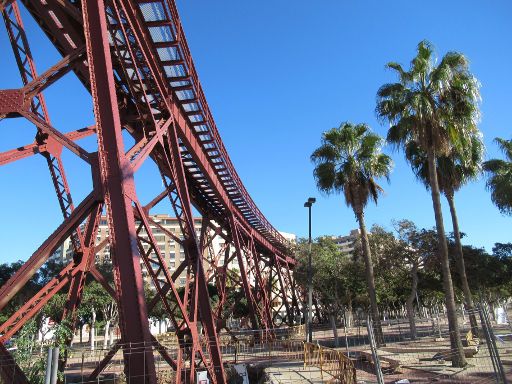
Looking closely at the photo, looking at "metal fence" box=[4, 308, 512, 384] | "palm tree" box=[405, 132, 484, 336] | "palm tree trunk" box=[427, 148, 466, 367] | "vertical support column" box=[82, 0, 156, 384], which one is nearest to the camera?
"vertical support column" box=[82, 0, 156, 384]

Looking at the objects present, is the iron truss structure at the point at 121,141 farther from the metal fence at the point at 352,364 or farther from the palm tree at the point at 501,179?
the palm tree at the point at 501,179

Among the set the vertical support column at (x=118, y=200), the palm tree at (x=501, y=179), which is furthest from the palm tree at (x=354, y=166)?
the vertical support column at (x=118, y=200)

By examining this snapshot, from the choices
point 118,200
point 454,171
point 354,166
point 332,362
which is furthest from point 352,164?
point 118,200

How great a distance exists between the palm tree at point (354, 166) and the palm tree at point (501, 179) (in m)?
6.32

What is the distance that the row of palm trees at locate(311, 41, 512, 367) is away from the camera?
15.1 meters

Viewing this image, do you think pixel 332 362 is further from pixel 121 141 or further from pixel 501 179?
pixel 501 179

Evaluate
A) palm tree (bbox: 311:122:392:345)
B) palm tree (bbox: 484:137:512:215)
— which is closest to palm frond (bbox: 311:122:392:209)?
palm tree (bbox: 311:122:392:345)

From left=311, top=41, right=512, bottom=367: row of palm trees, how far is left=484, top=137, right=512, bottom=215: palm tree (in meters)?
0.05

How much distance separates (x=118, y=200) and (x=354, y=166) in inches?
666

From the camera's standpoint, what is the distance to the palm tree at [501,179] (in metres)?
22.9

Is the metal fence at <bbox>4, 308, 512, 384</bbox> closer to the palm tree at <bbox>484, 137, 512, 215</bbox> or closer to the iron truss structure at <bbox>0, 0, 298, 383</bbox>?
the iron truss structure at <bbox>0, 0, 298, 383</bbox>

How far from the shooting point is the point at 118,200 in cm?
745

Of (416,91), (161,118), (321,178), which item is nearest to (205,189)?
(321,178)

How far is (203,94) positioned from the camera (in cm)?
1255
